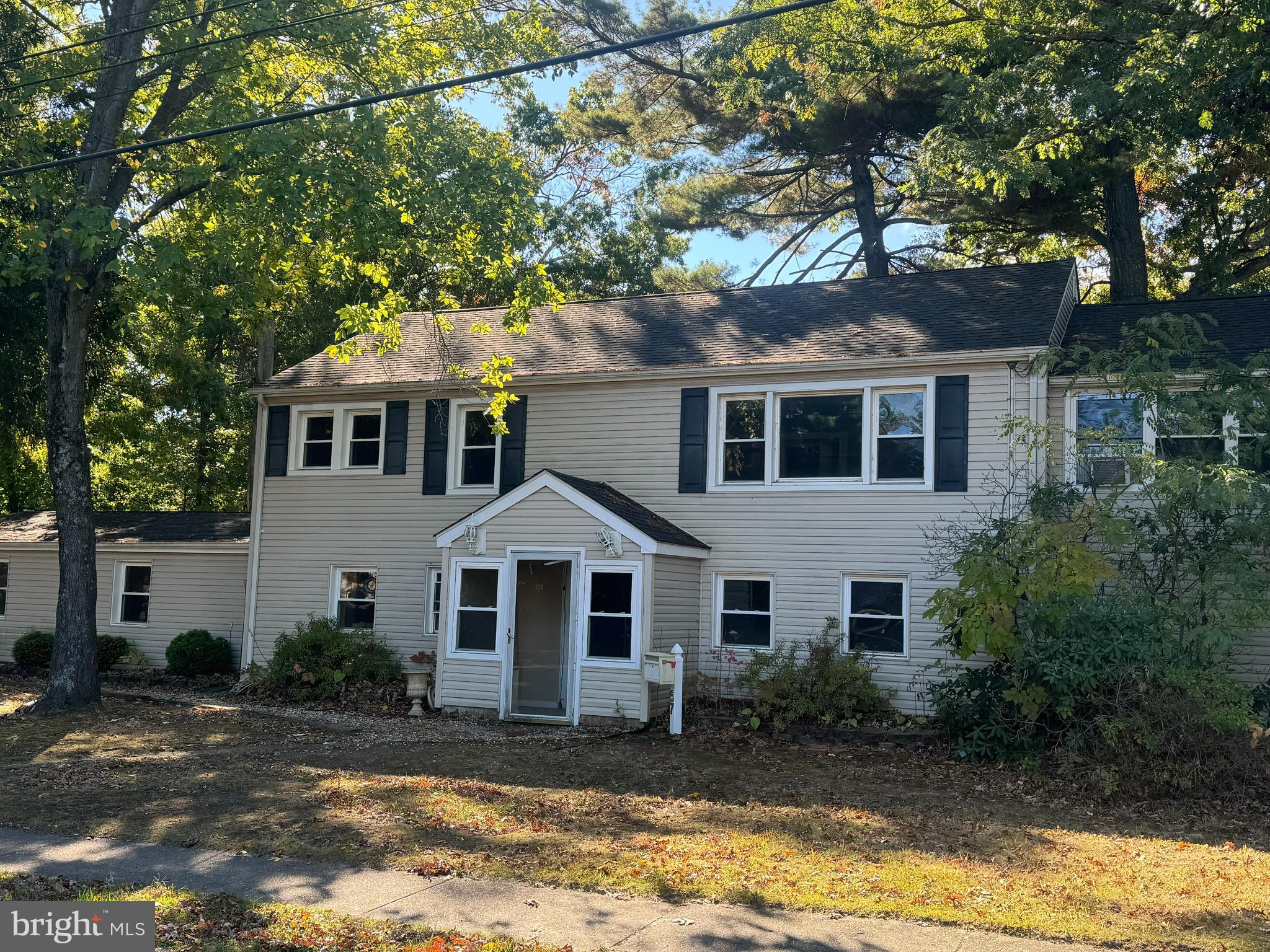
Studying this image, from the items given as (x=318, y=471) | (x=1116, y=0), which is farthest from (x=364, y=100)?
(x=1116, y=0)

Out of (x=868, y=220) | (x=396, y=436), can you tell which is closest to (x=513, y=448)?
(x=396, y=436)

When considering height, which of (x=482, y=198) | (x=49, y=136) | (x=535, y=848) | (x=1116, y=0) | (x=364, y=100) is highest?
(x=1116, y=0)

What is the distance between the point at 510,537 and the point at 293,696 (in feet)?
15.9

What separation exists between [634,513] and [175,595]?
35.3 ft

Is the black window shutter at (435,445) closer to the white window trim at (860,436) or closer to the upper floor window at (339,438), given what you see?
the upper floor window at (339,438)

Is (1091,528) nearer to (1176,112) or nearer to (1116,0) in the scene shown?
(1176,112)

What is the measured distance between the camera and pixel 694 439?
16.4 meters

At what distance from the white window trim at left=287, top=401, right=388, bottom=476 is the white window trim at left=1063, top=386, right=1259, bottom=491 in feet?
35.8

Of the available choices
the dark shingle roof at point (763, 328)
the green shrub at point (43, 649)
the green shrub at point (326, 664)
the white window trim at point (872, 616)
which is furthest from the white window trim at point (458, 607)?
the green shrub at point (43, 649)

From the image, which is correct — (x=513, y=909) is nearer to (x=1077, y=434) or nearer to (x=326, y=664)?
(x=1077, y=434)

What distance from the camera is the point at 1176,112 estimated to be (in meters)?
17.7

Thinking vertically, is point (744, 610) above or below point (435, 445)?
below

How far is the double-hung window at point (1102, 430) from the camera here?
12930 mm

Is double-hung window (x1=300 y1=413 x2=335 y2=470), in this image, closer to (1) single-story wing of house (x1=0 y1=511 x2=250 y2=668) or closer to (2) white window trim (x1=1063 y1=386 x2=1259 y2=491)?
(1) single-story wing of house (x1=0 y1=511 x2=250 y2=668)
